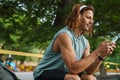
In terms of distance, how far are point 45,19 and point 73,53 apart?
6.52m

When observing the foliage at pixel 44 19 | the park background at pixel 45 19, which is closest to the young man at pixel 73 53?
the park background at pixel 45 19

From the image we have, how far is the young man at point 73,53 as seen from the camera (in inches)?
130

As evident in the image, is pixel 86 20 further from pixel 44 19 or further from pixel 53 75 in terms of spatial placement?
pixel 44 19

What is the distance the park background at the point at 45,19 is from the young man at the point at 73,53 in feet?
16.7

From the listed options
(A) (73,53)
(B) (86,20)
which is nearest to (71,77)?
(A) (73,53)

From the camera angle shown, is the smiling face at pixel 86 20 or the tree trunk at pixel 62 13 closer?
the smiling face at pixel 86 20

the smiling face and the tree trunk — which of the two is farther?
the tree trunk

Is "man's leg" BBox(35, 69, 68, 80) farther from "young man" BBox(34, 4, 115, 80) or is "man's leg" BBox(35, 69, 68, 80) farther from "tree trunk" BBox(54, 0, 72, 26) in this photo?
"tree trunk" BBox(54, 0, 72, 26)

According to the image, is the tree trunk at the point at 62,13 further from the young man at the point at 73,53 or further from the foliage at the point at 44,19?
the young man at the point at 73,53

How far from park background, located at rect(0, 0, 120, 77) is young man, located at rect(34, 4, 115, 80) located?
16.7ft

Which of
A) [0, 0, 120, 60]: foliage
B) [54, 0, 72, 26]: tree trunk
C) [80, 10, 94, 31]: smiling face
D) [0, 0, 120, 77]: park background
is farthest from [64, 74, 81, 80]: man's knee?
[54, 0, 72, 26]: tree trunk

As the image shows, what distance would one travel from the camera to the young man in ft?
10.8

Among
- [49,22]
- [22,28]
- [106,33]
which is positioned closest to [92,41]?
[106,33]

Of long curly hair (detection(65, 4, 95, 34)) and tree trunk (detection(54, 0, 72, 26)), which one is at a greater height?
long curly hair (detection(65, 4, 95, 34))
